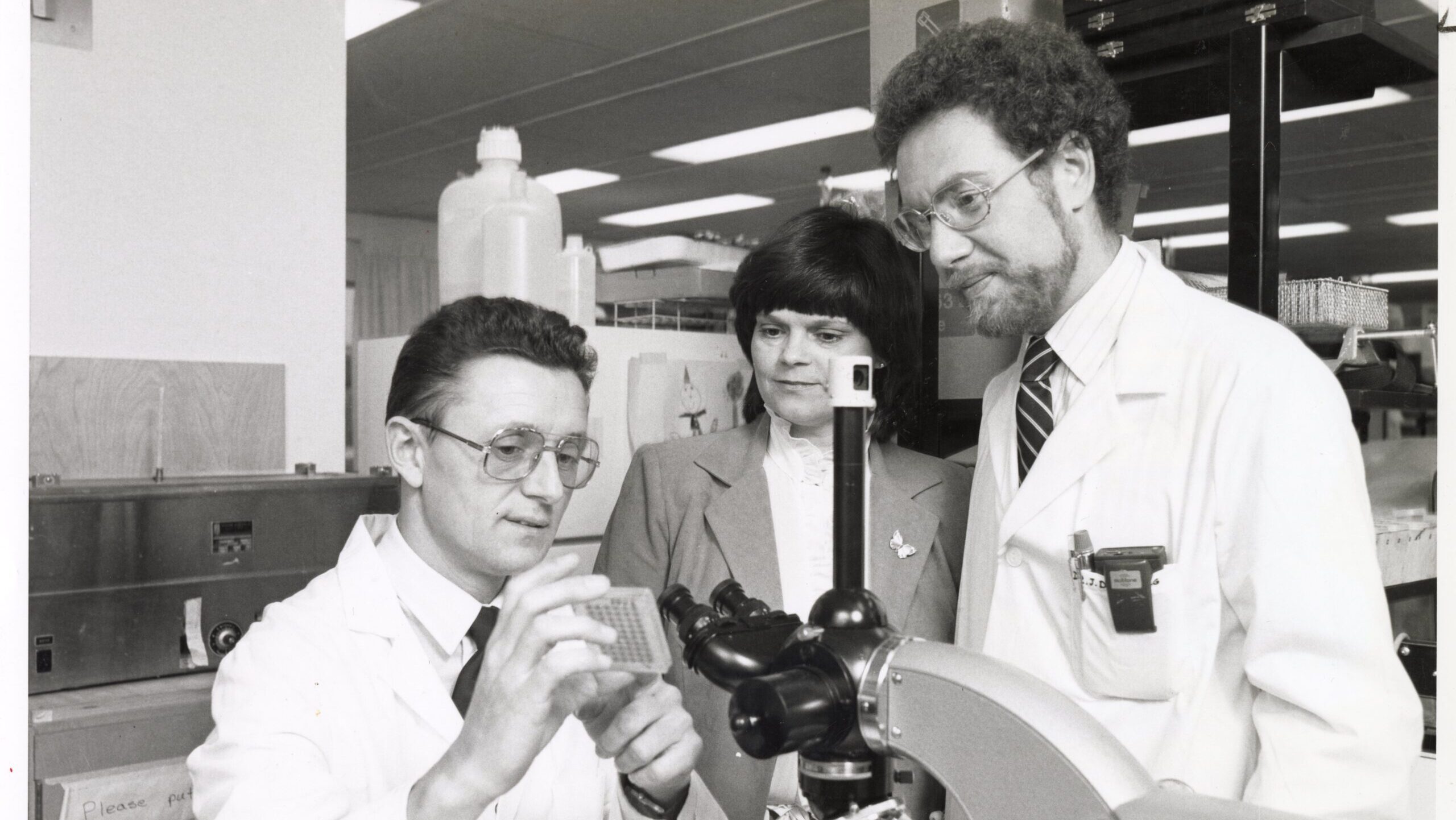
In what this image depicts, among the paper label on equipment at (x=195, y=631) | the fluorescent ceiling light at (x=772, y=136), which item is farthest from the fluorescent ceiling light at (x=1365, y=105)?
the paper label on equipment at (x=195, y=631)

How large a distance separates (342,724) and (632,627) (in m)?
0.54

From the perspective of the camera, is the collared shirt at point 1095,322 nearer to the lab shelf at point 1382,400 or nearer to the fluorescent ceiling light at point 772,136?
the lab shelf at point 1382,400

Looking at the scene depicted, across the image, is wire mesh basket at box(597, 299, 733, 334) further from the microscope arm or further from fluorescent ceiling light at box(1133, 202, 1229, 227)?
fluorescent ceiling light at box(1133, 202, 1229, 227)

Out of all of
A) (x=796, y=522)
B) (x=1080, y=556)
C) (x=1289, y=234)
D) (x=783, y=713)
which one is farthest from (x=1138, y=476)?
A: (x=1289, y=234)

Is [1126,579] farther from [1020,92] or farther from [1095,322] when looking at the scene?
[1020,92]

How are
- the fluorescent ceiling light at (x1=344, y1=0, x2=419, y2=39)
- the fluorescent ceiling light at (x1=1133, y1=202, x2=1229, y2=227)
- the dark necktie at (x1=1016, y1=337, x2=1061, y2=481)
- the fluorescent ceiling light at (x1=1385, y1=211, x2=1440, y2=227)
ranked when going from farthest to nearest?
1. the fluorescent ceiling light at (x1=1133, y1=202, x2=1229, y2=227)
2. the fluorescent ceiling light at (x1=1385, y1=211, x2=1440, y2=227)
3. the fluorescent ceiling light at (x1=344, y1=0, x2=419, y2=39)
4. the dark necktie at (x1=1016, y1=337, x2=1061, y2=481)

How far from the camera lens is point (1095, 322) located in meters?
1.38

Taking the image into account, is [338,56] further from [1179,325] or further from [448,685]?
[1179,325]

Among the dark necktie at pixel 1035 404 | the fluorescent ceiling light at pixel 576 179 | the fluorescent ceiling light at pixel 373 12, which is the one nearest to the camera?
the dark necktie at pixel 1035 404

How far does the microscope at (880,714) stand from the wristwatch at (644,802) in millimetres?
510

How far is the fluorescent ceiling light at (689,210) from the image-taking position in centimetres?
868

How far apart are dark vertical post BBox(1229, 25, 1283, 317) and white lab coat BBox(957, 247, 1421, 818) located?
0.80ft

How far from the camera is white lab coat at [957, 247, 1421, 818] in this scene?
1.10m

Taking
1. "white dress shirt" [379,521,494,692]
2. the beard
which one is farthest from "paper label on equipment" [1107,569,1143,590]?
"white dress shirt" [379,521,494,692]
